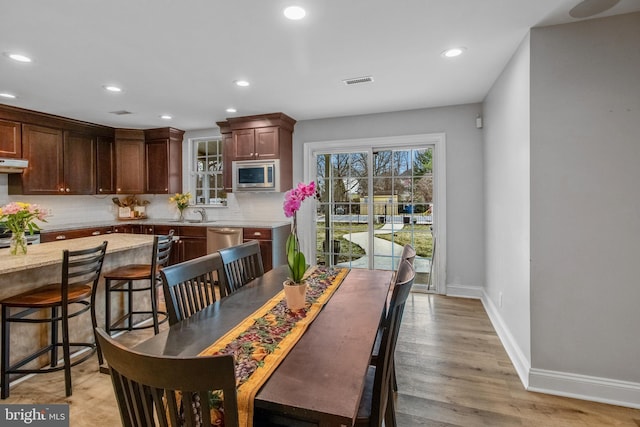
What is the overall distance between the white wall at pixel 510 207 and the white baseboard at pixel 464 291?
15.1 inches

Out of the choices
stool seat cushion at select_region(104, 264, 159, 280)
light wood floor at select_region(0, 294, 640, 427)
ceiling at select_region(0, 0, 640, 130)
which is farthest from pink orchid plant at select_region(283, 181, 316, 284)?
stool seat cushion at select_region(104, 264, 159, 280)

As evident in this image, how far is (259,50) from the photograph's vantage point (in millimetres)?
2549

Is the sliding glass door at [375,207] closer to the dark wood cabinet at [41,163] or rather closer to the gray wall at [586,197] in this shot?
the gray wall at [586,197]

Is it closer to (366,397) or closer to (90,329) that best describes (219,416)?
(366,397)

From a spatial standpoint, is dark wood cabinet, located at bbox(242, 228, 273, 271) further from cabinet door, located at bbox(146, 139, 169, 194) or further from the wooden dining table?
the wooden dining table

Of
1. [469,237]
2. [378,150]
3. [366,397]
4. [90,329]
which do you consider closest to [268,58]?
[378,150]

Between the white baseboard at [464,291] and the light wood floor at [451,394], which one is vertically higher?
the white baseboard at [464,291]

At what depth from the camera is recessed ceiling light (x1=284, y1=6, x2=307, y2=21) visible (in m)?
1.99

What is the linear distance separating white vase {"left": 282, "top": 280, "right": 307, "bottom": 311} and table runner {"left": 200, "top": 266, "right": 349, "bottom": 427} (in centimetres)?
3

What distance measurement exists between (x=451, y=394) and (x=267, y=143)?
11.9 feet

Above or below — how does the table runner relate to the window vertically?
below

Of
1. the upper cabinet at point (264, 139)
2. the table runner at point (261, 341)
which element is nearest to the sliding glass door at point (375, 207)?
the upper cabinet at point (264, 139)

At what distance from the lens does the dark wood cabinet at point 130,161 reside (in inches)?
212

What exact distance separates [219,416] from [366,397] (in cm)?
65
